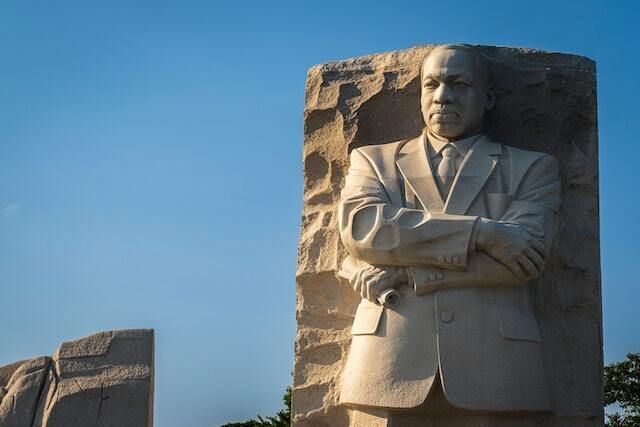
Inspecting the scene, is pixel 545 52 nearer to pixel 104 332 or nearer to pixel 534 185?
pixel 534 185

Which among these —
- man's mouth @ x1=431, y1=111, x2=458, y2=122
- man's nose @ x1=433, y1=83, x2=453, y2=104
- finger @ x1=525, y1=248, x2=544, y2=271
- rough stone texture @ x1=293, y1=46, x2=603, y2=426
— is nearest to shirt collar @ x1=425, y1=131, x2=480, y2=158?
man's mouth @ x1=431, y1=111, x2=458, y2=122

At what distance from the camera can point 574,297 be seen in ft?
19.9

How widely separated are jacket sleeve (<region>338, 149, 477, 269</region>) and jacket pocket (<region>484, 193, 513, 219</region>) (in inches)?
9.2

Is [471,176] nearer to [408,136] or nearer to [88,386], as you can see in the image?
[408,136]

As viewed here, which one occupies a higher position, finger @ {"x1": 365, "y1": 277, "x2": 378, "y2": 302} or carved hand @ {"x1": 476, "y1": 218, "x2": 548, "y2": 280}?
carved hand @ {"x1": 476, "y1": 218, "x2": 548, "y2": 280}

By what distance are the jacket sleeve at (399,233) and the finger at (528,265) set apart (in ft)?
1.00

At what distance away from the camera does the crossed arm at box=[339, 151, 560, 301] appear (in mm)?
5422

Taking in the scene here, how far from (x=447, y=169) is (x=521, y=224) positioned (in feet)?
1.80

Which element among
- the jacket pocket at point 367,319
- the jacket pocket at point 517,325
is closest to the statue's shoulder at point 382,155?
the jacket pocket at point 367,319

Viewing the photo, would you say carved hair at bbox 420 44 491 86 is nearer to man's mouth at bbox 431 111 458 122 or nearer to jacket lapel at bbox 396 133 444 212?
man's mouth at bbox 431 111 458 122

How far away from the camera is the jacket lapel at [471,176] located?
5645 mm

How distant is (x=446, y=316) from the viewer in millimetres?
5391

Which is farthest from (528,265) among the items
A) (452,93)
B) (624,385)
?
(624,385)

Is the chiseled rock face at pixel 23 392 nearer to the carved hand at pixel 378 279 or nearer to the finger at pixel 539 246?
the carved hand at pixel 378 279
